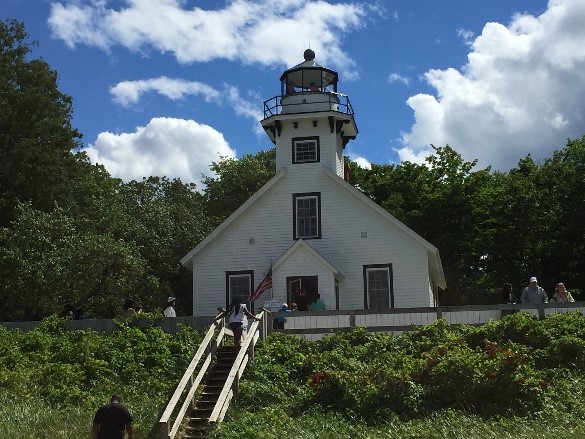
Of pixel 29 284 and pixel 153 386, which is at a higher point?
pixel 29 284

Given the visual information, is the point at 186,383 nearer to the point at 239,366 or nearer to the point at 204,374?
the point at 204,374

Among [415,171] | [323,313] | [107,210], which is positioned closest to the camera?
[323,313]

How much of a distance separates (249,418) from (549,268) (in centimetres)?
2711

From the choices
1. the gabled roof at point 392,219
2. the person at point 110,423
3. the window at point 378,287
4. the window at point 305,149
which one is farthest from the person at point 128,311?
the window at point 305,149

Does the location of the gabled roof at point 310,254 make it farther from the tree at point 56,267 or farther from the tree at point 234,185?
the tree at point 234,185

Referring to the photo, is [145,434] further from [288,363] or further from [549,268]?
[549,268]

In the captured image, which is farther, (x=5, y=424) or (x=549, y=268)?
(x=549, y=268)

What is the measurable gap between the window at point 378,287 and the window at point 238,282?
151 inches

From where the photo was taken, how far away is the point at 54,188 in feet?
124

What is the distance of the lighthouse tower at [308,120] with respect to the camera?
29484 mm

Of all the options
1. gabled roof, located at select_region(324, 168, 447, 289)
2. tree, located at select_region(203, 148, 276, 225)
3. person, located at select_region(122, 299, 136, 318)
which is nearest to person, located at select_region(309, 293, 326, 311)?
gabled roof, located at select_region(324, 168, 447, 289)

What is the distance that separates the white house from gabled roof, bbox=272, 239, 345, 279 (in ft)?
0.11

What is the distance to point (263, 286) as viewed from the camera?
89.2 feet

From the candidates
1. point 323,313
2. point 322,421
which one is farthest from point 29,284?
point 322,421
